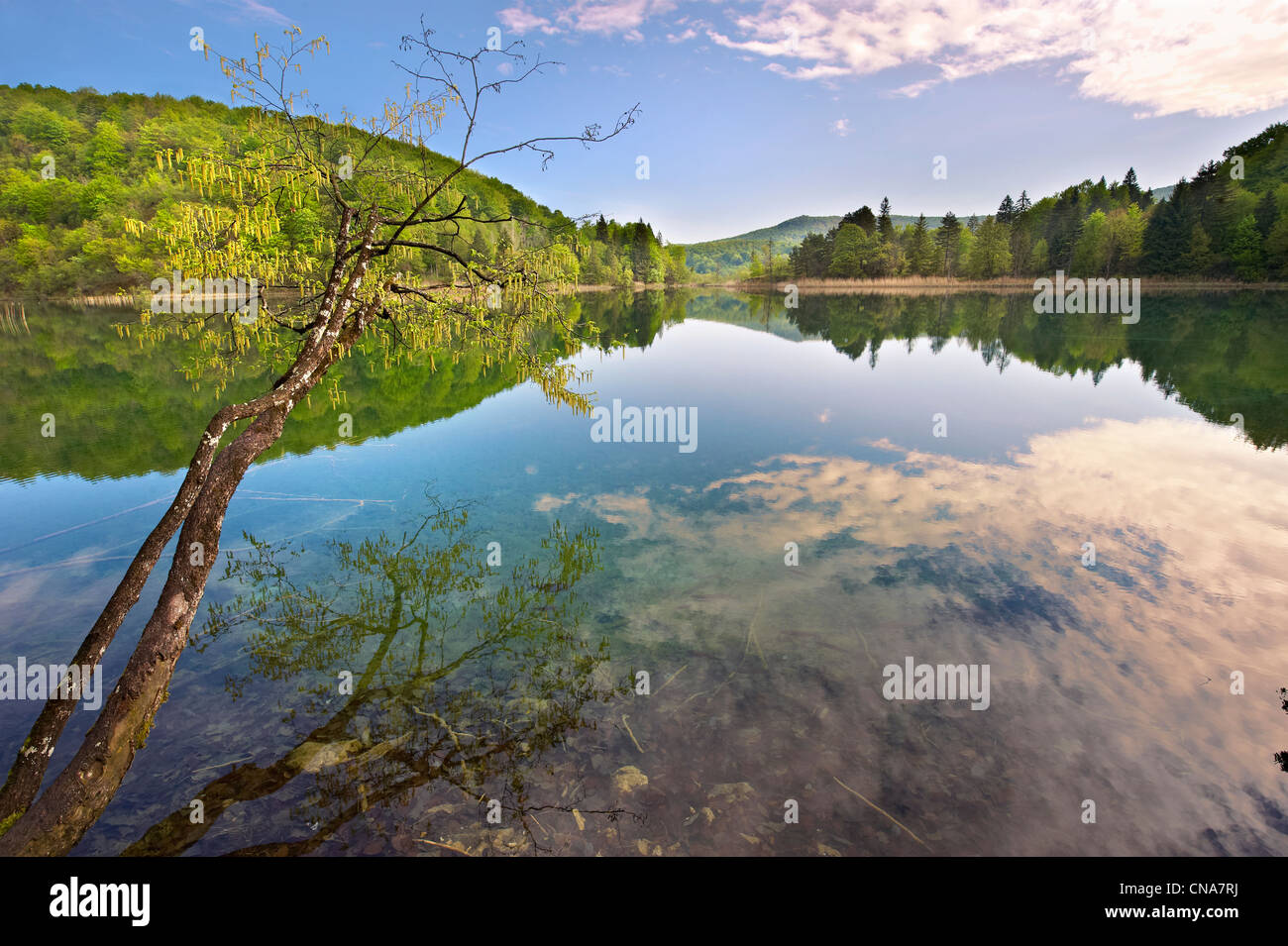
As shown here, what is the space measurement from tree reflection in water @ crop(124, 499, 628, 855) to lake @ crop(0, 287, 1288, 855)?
0.04 meters

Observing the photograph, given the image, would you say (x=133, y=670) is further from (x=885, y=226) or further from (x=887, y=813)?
(x=885, y=226)

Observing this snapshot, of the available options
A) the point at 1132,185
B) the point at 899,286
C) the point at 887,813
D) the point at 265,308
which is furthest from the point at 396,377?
the point at 1132,185

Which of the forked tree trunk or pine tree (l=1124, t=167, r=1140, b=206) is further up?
pine tree (l=1124, t=167, r=1140, b=206)

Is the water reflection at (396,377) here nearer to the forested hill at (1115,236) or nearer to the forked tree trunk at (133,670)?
the forked tree trunk at (133,670)

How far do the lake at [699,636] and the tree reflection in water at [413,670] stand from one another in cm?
4

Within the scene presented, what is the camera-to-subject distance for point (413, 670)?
6.49 metres

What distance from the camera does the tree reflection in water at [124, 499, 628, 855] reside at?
479 cm

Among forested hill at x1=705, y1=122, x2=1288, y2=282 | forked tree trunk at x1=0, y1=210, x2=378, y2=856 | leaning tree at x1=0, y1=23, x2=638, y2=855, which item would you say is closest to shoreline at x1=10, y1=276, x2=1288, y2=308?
forested hill at x1=705, y1=122, x2=1288, y2=282

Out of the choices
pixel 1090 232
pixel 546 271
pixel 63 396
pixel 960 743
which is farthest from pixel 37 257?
pixel 1090 232

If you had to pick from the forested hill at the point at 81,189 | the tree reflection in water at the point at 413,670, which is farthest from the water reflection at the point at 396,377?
the forested hill at the point at 81,189

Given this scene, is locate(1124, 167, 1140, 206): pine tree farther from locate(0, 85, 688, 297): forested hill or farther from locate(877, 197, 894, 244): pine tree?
locate(0, 85, 688, 297): forested hill

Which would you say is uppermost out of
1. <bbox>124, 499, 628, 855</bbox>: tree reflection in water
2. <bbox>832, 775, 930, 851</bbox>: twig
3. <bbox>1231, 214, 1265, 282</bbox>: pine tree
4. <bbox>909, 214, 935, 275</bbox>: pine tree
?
<bbox>909, 214, 935, 275</bbox>: pine tree

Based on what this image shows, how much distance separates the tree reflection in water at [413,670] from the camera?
479 centimetres
